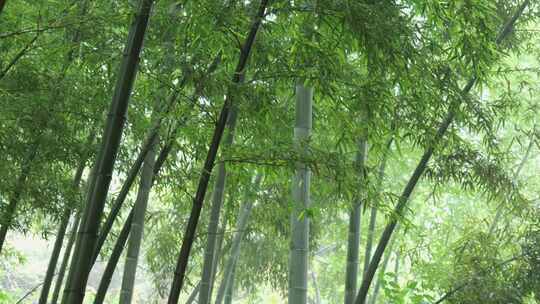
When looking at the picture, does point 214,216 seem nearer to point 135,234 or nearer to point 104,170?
point 135,234

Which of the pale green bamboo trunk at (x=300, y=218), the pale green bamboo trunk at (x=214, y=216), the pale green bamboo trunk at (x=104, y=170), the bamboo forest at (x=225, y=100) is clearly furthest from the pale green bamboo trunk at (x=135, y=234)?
the pale green bamboo trunk at (x=104, y=170)

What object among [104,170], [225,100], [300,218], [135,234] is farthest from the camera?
[135,234]

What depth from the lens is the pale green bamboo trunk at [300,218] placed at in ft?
11.2

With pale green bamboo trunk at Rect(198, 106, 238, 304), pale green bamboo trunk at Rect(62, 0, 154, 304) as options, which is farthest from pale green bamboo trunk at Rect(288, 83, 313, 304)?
pale green bamboo trunk at Rect(62, 0, 154, 304)

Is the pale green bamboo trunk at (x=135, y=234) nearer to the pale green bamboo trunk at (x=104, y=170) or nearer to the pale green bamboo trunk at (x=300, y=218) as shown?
the pale green bamboo trunk at (x=300, y=218)

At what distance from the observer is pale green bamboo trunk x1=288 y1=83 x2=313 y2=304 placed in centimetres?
342

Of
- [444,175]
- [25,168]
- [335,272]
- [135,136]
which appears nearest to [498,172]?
[444,175]

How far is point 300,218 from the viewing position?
335 centimetres

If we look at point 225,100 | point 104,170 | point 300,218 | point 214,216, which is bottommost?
point 104,170

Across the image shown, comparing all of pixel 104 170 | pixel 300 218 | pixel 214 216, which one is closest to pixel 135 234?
pixel 214 216

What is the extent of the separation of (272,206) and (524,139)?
205 inches

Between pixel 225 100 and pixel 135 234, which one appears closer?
pixel 225 100

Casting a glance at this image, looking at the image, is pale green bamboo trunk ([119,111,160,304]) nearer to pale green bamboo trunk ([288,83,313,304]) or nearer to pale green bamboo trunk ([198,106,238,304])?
pale green bamboo trunk ([198,106,238,304])

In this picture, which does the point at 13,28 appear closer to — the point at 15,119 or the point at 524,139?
the point at 15,119
